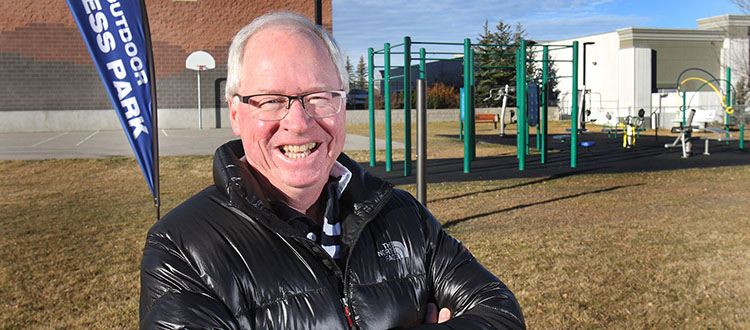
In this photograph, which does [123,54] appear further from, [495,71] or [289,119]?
[495,71]

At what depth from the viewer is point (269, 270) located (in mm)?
1580

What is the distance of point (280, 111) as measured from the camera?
168 cm

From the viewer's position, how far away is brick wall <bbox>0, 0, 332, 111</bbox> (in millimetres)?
24766

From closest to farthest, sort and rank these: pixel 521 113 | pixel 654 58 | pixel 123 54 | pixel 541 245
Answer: pixel 123 54 < pixel 541 245 < pixel 521 113 < pixel 654 58

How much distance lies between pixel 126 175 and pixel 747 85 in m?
33.3

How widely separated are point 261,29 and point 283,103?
0.20 meters

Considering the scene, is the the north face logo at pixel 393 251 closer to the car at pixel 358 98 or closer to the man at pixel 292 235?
the man at pixel 292 235

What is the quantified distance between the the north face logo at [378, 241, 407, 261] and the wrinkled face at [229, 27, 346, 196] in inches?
10.2

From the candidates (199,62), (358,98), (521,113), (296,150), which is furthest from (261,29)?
(358,98)

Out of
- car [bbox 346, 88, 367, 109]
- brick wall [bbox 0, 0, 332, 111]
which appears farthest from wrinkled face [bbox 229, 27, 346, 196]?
car [bbox 346, 88, 367, 109]

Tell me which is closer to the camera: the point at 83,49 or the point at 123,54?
the point at 123,54

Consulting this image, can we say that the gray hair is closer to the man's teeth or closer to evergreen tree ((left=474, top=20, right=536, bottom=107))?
the man's teeth

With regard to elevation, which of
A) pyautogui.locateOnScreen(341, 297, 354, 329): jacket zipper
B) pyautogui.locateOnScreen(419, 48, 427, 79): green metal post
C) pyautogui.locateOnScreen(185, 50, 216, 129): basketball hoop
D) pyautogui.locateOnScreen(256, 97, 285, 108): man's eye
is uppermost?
pyautogui.locateOnScreen(185, 50, 216, 129): basketball hoop

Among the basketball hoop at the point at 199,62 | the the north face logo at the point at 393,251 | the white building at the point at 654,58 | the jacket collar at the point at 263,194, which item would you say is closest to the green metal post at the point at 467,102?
the jacket collar at the point at 263,194
